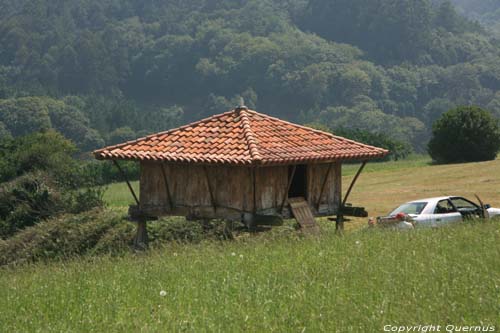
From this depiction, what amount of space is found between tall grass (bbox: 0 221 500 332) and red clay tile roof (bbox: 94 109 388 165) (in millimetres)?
5044

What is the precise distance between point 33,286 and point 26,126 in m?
130

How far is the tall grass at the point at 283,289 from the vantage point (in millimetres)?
8898

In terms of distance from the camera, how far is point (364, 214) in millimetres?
22109

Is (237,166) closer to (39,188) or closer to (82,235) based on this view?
(82,235)

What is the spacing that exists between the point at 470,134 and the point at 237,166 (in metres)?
41.2

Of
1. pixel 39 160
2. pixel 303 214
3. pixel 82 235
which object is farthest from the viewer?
pixel 39 160

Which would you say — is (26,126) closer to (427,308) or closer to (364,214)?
(364,214)

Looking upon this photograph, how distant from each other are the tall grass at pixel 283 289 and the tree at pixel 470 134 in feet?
146

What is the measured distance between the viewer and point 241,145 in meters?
19.7

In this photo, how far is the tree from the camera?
5753 cm

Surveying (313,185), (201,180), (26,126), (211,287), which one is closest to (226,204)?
(201,180)

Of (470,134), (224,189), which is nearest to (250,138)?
(224,189)
